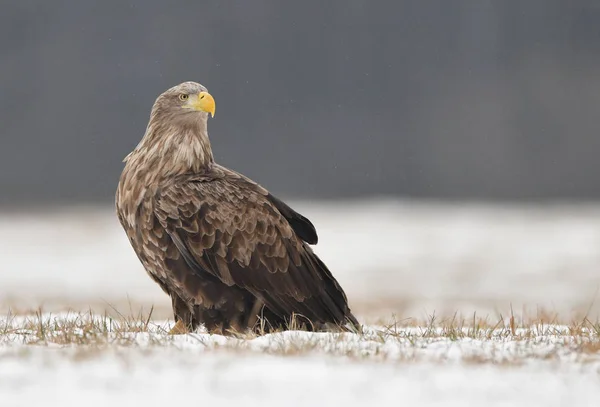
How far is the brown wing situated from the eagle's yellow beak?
0.66m

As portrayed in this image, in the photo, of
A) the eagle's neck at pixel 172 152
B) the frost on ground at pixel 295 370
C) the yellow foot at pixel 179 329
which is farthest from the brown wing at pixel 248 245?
the frost on ground at pixel 295 370

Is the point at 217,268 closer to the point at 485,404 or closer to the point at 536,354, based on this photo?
the point at 536,354

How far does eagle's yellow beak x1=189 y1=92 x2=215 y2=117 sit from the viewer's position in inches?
338

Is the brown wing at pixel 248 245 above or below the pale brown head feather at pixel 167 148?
below

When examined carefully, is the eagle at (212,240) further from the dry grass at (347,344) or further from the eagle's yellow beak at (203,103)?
the dry grass at (347,344)

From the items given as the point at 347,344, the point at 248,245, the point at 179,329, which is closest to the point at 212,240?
the point at 248,245

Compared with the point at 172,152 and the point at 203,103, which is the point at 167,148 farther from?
the point at 203,103

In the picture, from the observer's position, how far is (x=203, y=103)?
8.60m

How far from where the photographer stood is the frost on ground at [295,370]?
15.3 ft

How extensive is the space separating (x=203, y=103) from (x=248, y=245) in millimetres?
1363

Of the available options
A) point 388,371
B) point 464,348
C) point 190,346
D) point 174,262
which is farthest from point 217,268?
point 388,371

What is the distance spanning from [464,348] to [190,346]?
1.77 m

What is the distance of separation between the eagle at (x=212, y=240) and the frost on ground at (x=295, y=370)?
1196mm

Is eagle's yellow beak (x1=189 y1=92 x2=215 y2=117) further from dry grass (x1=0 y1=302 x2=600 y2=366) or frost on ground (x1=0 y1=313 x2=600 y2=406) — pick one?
frost on ground (x1=0 y1=313 x2=600 y2=406)
